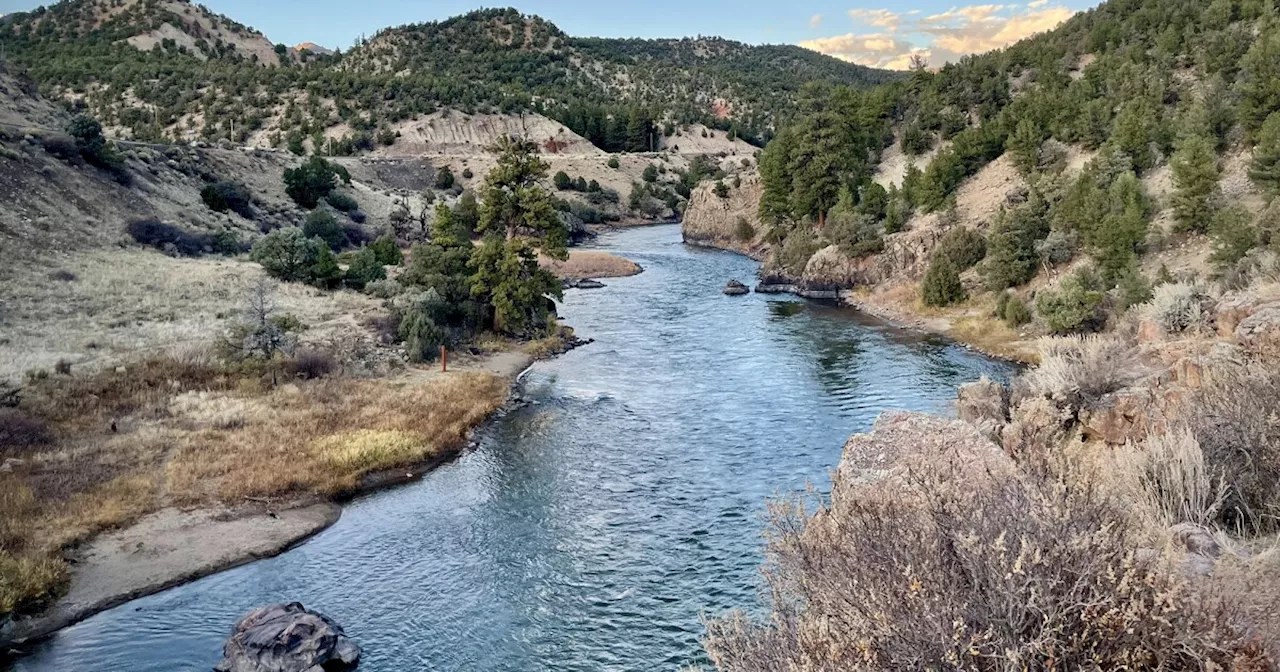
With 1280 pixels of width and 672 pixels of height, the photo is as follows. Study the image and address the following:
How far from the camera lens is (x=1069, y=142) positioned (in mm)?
53062

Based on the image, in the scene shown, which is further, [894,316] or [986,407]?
[894,316]

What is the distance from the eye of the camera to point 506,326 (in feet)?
139

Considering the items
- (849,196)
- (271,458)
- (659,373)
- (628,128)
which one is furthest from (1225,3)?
(628,128)

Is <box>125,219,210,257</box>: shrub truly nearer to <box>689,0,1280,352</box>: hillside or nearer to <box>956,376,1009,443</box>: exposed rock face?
<box>689,0,1280,352</box>: hillside

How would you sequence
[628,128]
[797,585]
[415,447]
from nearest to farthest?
[797,585]
[415,447]
[628,128]

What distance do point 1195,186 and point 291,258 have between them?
42.0 metres

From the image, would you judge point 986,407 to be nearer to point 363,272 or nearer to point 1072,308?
point 1072,308

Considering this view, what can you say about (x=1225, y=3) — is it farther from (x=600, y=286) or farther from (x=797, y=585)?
(x=797, y=585)

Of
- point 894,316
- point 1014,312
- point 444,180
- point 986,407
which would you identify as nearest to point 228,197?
point 444,180

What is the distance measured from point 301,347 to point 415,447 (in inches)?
395

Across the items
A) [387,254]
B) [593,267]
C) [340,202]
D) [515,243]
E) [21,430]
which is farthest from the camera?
[340,202]

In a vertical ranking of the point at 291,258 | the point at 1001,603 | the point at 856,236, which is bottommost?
the point at 856,236

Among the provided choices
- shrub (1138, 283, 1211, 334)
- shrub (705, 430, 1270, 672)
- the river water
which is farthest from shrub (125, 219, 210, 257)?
shrub (705, 430, 1270, 672)

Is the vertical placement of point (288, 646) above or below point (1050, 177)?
below
